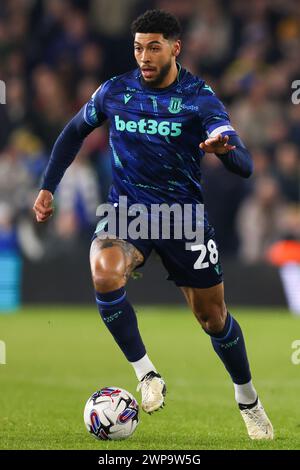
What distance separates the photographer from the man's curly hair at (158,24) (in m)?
7.04

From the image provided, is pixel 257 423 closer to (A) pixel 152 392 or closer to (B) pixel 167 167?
(A) pixel 152 392

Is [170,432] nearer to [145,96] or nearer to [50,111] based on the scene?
[145,96]

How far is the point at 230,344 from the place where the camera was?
281 inches

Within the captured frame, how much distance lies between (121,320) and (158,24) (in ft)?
5.66

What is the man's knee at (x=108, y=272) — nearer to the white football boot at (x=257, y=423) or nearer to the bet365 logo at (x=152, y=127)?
the bet365 logo at (x=152, y=127)

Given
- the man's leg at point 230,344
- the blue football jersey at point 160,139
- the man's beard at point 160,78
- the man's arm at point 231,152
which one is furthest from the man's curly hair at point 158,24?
the man's leg at point 230,344

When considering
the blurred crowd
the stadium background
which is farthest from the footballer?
the blurred crowd

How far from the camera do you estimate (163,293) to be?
610 inches

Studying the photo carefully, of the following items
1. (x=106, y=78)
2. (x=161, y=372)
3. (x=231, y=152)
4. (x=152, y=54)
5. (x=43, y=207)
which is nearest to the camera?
(x=231, y=152)

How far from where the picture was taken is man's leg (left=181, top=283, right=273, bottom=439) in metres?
7.05

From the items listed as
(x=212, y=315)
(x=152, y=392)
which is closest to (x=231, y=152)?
(x=212, y=315)

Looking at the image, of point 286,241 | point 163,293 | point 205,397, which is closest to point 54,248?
point 163,293

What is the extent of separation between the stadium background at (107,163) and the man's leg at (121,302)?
4351mm

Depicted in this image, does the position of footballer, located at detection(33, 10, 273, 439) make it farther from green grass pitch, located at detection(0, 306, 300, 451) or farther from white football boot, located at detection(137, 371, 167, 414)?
green grass pitch, located at detection(0, 306, 300, 451)
